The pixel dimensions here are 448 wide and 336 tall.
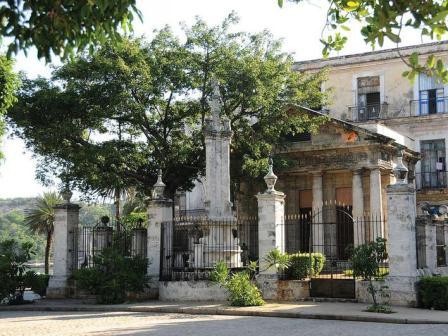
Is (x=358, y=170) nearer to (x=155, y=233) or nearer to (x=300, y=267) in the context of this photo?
(x=300, y=267)

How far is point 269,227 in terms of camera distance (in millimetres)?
17062

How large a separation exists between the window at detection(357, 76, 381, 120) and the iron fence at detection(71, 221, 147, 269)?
17.9m

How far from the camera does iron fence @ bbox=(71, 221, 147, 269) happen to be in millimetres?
19250

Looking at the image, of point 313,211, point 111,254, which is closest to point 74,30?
point 111,254

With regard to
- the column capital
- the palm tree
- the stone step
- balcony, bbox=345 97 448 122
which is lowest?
the stone step

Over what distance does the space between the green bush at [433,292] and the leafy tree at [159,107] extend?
25.9ft

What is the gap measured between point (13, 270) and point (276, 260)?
7.45 meters

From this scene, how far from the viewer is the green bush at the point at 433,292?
579 inches

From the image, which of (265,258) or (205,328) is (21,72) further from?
(205,328)

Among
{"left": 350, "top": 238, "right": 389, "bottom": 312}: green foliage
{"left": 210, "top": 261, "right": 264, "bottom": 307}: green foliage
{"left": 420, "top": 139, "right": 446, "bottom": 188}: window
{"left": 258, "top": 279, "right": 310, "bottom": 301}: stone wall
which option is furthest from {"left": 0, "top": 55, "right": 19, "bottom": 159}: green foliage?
{"left": 420, "top": 139, "right": 446, "bottom": 188}: window

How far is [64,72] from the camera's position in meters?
20.9

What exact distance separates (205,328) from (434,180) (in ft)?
72.4

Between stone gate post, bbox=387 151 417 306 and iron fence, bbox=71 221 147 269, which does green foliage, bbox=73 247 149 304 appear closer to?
iron fence, bbox=71 221 147 269

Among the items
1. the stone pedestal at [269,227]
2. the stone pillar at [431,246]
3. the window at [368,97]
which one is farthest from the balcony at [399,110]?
the stone pedestal at [269,227]
